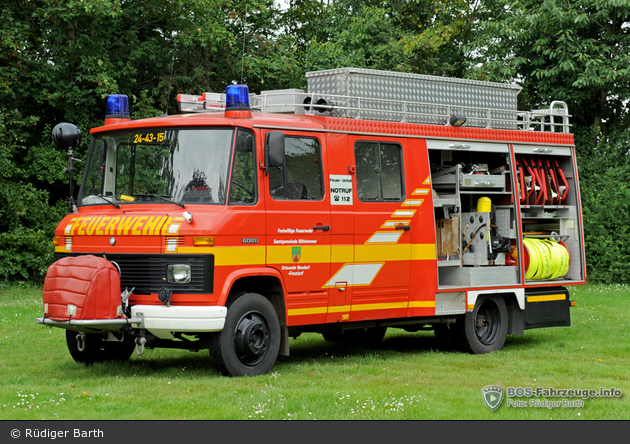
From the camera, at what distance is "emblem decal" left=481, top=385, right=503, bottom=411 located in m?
7.75

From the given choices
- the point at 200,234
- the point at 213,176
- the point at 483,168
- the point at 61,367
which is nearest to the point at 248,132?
the point at 213,176

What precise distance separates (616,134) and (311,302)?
18057 mm

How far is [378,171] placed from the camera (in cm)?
1076

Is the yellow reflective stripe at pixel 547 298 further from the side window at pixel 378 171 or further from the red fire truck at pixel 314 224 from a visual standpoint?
the side window at pixel 378 171

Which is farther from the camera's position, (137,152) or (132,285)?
(137,152)

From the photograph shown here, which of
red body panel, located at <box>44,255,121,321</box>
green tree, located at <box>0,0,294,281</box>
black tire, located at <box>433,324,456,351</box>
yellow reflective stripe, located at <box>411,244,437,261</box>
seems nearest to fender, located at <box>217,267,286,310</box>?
red body panel, located at <box>44,255,121,321</box>

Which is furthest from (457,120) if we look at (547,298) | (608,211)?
(608,211)

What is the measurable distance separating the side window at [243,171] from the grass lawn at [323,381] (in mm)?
1904

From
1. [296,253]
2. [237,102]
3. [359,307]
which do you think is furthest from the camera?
[359,307]

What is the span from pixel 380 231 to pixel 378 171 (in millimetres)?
764

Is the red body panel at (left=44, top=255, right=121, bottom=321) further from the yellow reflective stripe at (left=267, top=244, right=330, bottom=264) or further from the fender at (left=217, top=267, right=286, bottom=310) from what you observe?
the yellow reflective stripe at (left=267, top=244, right=330, bottom=264)

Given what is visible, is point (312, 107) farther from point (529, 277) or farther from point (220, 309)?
point (529, 277)

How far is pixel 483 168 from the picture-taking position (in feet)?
40.4

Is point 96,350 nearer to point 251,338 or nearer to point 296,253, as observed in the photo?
point 251,338
